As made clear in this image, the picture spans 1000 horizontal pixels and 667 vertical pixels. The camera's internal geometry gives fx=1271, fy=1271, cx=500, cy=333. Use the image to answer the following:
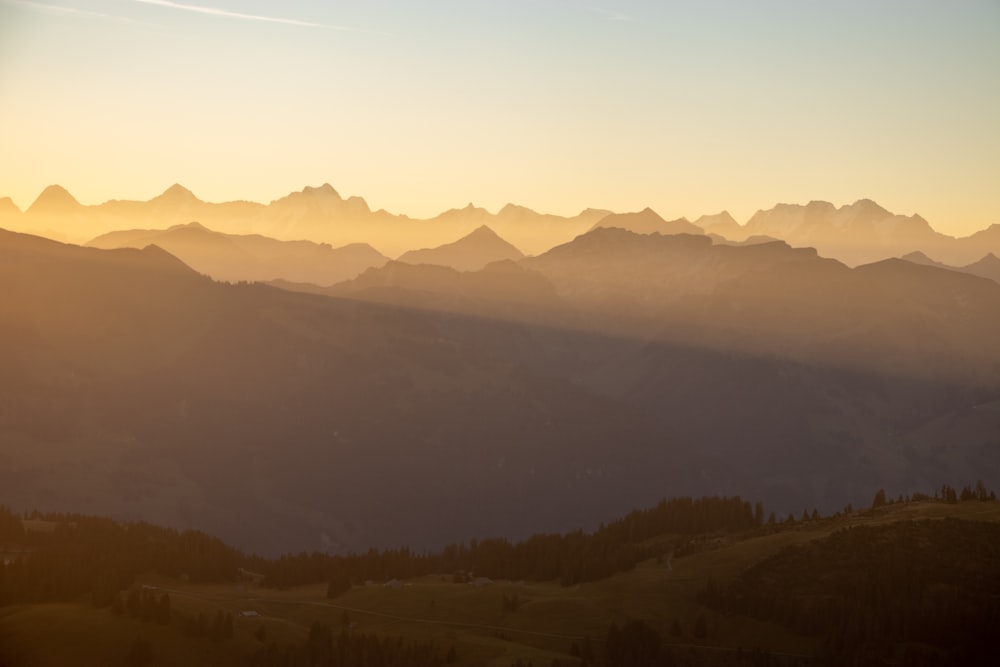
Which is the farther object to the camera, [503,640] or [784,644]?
[503,640]

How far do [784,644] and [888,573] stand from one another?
71.6ft

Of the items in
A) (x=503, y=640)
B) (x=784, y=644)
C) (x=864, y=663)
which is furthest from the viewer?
(x=503, y=640)

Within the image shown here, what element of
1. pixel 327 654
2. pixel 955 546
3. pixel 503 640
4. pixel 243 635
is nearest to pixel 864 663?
pixel 955 546

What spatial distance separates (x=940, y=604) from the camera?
18300 centimetres

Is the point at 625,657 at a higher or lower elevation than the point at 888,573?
lower

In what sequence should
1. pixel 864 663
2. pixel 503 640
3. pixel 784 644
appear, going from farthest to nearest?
pixel 503 640 → pixel 784 644 → pixel 864 663

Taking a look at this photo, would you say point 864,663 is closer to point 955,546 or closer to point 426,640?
point 955,546

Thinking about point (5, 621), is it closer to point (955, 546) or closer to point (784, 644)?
point (784, 644)

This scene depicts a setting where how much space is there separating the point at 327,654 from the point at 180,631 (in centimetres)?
2256

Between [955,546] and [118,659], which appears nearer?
[118,659]

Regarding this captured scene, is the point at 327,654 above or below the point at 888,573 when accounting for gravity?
below

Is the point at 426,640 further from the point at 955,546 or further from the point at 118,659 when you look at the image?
the point at 955,546

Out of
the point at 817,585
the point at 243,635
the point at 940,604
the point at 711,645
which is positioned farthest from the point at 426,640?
the point at 940,604

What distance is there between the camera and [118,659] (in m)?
181
